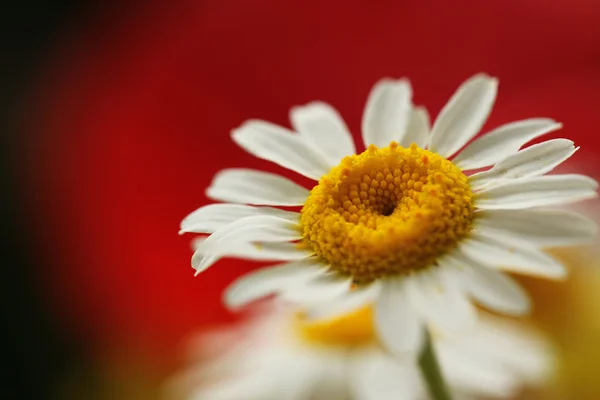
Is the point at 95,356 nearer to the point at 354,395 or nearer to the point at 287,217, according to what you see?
the point at 354,395

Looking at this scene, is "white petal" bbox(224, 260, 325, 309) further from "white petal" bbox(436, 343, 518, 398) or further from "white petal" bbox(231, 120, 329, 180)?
"white petal" bbox(436, 343, 518, 398)

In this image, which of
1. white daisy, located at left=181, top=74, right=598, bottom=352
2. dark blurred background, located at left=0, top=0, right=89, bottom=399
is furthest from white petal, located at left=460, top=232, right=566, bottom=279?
dark blurred background, located at left=0, top=0, right=89, bottom=399

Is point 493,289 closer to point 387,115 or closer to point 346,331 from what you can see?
point 387,115

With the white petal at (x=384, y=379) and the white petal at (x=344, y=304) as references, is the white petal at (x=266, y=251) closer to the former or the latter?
the white petal at (x=344, y=304)

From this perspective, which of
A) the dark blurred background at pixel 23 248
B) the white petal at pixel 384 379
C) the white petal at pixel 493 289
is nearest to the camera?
the white petal at pixel 493 289

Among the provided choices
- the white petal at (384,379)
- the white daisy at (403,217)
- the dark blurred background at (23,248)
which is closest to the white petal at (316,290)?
the white daisy at (403,217)

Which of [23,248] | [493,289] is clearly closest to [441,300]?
[493,289]

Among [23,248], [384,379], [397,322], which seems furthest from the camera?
[23,248]
